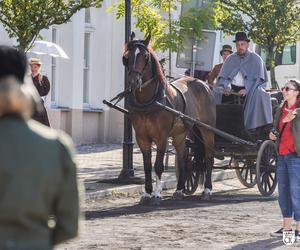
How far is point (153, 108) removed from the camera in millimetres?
13305

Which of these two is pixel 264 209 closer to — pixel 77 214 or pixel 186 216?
pixel 186 216

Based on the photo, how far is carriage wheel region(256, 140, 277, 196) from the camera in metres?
14.7

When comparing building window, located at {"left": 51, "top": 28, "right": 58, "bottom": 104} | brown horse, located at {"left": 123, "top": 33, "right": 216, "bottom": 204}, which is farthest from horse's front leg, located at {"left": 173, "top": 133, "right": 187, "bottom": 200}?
building window, located at {"left": 51, "top": 28, "right": 58, "bottom": 104}

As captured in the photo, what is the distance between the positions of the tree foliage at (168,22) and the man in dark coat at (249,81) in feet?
12.8

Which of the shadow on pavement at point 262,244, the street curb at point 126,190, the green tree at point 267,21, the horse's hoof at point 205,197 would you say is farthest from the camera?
the green tree at point 267,21

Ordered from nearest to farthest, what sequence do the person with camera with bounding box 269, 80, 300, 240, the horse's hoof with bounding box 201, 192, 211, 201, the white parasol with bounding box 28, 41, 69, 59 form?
the person with camera with bounding box 269, 80, 300, 240 < the horse's hoof with bounding box 201, 192, 211, 201 < the white parasol with bounding box 28, 41, 69, 59

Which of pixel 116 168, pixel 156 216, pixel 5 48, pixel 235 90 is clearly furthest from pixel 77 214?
pixel 116 168

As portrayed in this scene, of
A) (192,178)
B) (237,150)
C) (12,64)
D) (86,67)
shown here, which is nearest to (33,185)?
(12,64)

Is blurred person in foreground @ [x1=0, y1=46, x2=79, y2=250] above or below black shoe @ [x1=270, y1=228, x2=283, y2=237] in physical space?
above

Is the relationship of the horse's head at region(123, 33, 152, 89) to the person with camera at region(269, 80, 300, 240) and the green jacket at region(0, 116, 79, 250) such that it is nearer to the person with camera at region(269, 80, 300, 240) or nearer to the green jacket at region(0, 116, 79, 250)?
the person with camera at region(269, 80, 300, 240)

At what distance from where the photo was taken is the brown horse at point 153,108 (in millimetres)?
13172

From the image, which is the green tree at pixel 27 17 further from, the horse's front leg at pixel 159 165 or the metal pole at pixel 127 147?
the horse's front leg at pixel 159 165

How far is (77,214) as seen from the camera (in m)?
3.93

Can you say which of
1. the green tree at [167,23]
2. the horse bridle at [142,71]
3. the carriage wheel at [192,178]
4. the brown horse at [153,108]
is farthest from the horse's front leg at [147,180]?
the green tree at [167,23]
